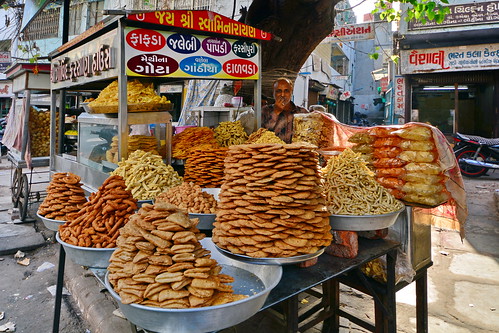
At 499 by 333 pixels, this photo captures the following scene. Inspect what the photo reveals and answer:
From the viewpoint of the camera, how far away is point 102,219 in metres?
1.87

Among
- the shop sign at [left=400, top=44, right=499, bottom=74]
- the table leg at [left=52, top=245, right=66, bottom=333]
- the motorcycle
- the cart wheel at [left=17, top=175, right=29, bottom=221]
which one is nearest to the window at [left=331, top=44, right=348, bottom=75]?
the shop sign at [left=400, top=44, right=499, bottom=74]

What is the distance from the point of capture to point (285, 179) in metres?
1.60

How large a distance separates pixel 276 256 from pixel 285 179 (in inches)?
13.7

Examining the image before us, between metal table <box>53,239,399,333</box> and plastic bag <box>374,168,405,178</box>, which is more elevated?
plastic bag <box>374,168,405,178</box>

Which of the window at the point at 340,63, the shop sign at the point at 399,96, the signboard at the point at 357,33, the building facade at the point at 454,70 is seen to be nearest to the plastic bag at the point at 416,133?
the signboard at the point at 357,33

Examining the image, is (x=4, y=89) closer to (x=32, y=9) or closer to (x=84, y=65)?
(x=32, y=9)

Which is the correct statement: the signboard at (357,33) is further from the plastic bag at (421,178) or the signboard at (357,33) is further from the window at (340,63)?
the window at (340,63)

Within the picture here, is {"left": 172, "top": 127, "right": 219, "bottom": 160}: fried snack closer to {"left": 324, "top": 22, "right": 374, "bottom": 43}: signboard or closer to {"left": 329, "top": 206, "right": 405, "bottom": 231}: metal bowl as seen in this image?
{"left": 329, "top": 206, "right": 405, "bottom": 231}: metal bowl

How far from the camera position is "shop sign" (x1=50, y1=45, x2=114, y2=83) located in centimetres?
313

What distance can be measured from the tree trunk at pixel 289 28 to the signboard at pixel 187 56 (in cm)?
174

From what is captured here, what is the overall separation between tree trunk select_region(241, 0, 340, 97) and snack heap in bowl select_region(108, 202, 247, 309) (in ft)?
14.0

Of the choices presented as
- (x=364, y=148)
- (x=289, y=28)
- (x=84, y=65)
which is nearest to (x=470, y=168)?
(x=289, y=28)

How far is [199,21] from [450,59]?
12172 millimetres

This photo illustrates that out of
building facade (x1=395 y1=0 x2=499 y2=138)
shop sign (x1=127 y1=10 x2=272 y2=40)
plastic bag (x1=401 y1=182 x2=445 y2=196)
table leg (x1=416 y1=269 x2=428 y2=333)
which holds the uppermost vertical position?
building facade (x1=395 y1=0 x2=499 y2=138)
